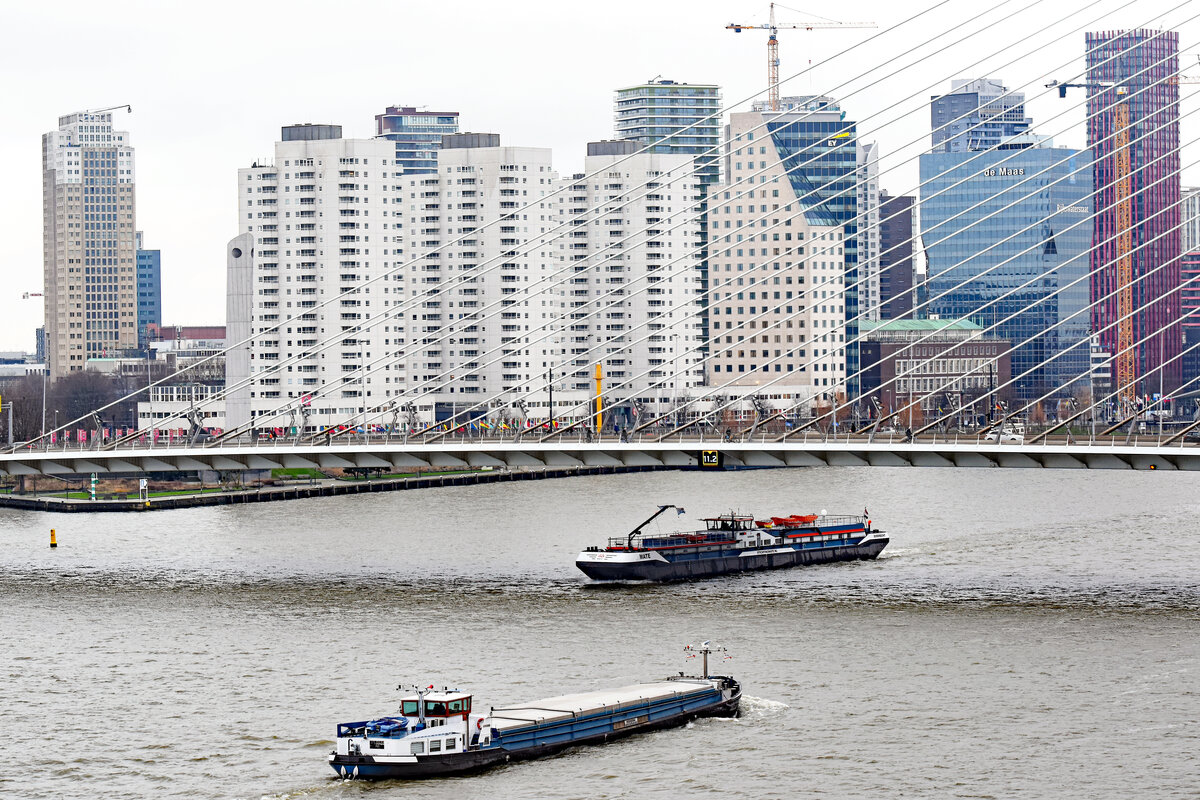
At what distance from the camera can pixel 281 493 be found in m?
88.8

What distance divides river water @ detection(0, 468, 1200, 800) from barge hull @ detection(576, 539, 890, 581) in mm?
697

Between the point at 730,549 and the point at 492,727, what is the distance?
2650 centimetres

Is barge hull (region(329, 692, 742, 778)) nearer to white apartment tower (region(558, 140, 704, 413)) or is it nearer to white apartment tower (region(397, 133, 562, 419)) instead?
white apartment tower (region(397, 133, 562, 419))

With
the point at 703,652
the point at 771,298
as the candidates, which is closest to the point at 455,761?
the point at 703,652

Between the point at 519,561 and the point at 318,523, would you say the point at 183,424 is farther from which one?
the point at 519,561

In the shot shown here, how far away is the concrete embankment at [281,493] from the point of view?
8181cm

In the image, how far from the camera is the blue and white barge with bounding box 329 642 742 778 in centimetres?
3017

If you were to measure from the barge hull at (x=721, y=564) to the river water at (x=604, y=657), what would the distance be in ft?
2.29

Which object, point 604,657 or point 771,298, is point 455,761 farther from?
point 771,298

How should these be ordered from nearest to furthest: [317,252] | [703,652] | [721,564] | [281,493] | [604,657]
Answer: [703,652] < [604,657] < [721,564] < [281,493] < [317,252]

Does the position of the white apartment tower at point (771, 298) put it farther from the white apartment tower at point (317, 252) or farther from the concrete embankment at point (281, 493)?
the concrete embankment at point (281, 493)

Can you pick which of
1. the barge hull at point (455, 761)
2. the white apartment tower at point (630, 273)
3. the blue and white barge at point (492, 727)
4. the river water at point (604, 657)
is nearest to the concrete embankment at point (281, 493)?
the river water at point (604, 657)

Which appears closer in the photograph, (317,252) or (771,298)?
(317,252)

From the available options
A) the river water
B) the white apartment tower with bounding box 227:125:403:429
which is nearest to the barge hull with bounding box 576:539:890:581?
the river water
